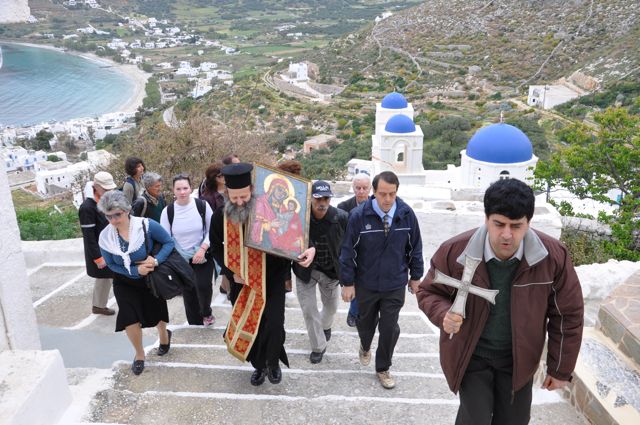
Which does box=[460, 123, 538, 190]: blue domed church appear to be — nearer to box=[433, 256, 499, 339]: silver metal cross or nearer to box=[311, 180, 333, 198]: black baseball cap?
box=[311, 180, 333, 198]: black baseball cap

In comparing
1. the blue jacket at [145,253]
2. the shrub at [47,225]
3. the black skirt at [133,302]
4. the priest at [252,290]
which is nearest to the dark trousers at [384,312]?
the priest at [252,290]

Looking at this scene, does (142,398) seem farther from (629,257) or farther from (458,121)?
(458,121)

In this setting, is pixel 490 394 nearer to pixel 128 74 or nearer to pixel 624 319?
pixel 624 319

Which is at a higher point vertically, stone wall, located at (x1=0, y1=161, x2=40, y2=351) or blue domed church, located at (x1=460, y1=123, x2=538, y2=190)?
stone wall, located at (x1=0, y1=161, x2=40, y2=351)

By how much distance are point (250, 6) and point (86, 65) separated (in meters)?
58.0

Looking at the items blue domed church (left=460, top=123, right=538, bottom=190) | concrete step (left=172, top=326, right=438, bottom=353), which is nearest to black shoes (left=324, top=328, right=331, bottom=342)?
concrete step (left=172, top=326, right=438, bottom=353)

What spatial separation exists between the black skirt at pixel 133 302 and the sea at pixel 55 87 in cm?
6621

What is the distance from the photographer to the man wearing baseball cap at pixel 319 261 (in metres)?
3.94

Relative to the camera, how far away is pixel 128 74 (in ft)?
273

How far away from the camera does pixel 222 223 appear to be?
12.3 ft

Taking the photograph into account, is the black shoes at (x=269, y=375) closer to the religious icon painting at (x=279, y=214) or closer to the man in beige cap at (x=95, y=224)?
the religious icon painting at (x=279, y=214)

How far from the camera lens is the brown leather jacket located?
2.33m

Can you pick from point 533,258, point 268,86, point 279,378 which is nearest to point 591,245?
point 279,378

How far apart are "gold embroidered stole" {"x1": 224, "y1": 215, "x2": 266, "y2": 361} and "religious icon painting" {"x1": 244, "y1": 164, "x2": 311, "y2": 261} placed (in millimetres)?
116
